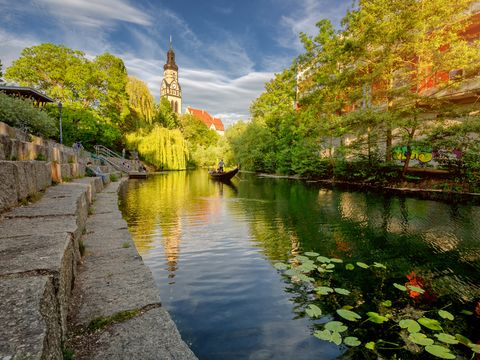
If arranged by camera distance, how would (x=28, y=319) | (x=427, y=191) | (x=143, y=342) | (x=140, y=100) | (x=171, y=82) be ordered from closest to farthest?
(x=28, y=319)
(x=143, y=342)
(x=427, y=191)
(x=140, y=100)
(x=171, y=82)

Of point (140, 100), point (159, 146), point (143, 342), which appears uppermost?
point (140, 100)

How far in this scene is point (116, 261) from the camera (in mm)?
3725

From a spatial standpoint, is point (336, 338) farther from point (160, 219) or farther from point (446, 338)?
point (160, 219)

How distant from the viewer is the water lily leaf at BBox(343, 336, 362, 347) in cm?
285

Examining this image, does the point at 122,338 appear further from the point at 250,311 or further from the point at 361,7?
the point at 361,7

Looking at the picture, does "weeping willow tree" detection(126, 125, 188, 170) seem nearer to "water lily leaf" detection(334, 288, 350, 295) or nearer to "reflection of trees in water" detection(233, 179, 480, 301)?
"reflection of trees in water" detection(233, 179, 480, 301)

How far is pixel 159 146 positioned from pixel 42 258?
34.2 metres

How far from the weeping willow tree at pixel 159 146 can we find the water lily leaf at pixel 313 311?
33.5 metres

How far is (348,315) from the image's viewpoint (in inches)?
→ 128

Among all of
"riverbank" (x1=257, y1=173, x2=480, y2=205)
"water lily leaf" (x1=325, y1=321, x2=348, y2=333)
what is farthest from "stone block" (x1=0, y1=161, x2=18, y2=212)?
Answer: "riverbank" (x1=257, y1=173, x2=480, y2=205)

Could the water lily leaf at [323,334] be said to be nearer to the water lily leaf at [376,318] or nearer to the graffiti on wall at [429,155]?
the water lily leaf at [376,318]

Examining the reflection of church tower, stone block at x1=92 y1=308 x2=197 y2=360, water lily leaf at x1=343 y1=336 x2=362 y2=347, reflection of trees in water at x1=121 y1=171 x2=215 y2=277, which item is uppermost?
the reflection of church tower

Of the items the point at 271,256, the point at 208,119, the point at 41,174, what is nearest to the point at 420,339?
the point at 271,256

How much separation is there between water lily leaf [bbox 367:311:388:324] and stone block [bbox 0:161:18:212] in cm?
445
